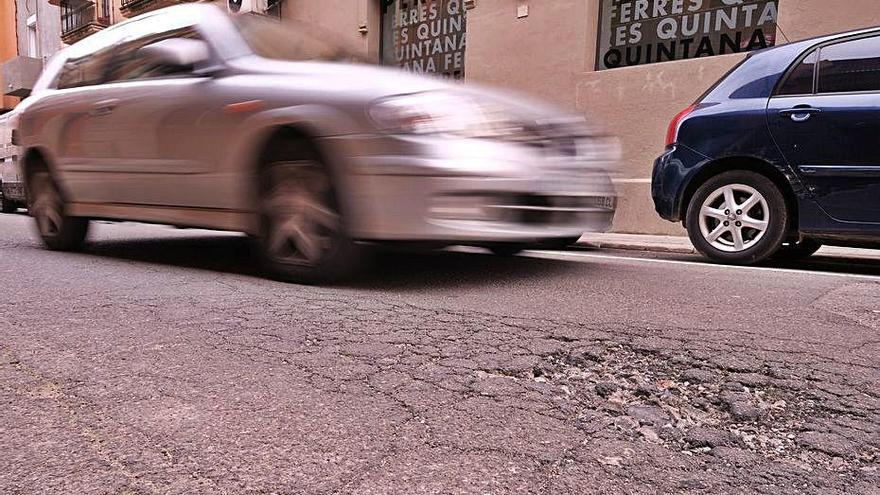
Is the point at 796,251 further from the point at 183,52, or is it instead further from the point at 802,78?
the point at 183,52

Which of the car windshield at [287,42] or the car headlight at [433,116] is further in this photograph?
the car windshield at [287,42]

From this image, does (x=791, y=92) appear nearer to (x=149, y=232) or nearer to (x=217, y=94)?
(x=217, y=94)

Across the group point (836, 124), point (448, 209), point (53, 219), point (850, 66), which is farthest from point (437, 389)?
point (53, 219)

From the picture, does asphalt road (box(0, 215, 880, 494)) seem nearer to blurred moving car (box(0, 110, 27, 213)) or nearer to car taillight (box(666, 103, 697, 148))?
car taillight (box(666, 103, 697, 148))

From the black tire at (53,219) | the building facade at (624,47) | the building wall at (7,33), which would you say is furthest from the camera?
the building wall at (7,33)

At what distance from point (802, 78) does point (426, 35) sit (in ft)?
28.2

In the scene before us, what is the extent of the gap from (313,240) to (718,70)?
6479 millimetres

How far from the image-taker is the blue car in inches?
163

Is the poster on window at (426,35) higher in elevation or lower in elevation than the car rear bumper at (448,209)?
higher

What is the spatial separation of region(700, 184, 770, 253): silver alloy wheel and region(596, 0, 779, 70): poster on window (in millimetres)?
4277

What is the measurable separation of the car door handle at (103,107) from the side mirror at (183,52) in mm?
607

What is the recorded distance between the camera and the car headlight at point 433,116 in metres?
3.14

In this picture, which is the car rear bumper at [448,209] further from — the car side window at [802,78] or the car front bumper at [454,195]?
the car side window at [802,78]

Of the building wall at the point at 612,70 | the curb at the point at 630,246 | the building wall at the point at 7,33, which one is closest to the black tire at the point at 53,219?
the curb at the point at 630,246
